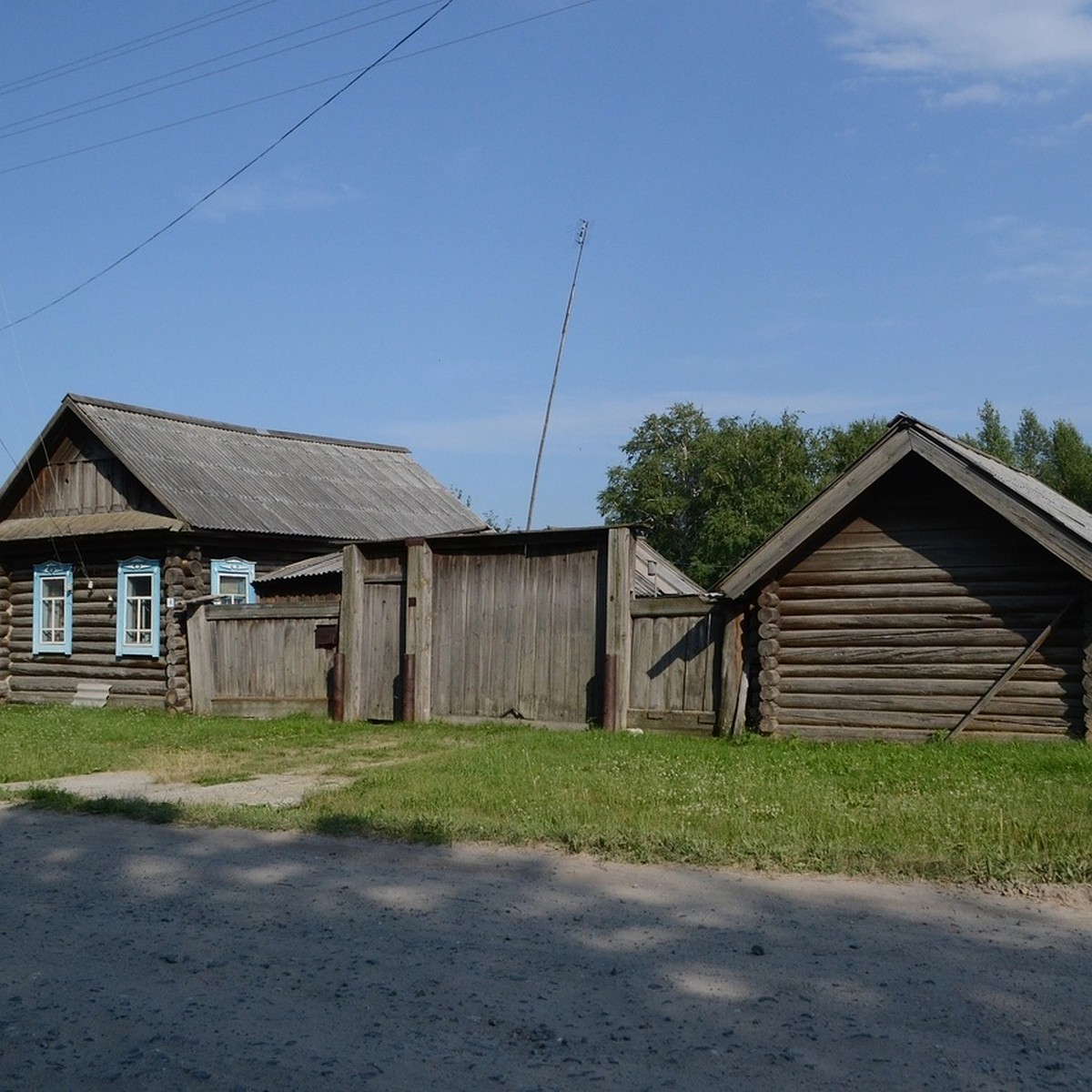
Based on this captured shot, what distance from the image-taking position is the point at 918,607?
50.4 feet

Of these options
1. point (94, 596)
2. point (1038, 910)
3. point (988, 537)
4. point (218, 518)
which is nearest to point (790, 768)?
point (988, 537)

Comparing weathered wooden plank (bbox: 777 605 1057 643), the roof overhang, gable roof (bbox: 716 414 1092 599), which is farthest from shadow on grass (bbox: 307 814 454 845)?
the roof overhang

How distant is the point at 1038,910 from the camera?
7.24m

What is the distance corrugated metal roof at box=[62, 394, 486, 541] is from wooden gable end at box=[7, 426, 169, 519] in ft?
1.92

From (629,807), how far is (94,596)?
1796cm

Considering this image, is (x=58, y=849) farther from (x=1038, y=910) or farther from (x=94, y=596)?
(x=94, y=596)

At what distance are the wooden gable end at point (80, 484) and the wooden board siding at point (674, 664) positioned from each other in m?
10.9

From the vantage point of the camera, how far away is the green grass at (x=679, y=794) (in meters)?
8.63

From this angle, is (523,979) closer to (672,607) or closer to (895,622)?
(895,622)

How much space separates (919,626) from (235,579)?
46.5ft

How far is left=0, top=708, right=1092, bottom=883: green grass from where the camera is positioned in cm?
863

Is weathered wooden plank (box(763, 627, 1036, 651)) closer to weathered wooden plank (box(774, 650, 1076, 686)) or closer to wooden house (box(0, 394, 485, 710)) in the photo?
weathered wooden plank (box(774, 650, 1076, 686))

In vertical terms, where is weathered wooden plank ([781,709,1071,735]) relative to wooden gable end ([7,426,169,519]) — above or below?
below

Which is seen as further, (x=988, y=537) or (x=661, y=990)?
(x=988, y=537)
